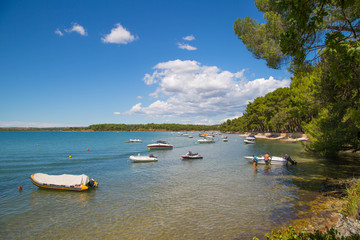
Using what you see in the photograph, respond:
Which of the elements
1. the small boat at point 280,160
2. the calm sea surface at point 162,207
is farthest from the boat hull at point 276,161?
the calm sea surface at point 162,207

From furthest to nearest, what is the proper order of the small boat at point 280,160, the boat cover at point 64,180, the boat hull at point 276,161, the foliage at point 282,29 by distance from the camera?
the boat hull at point 276,161
the small boat at point 280,160
the boat cover at point 64,180
the foliage at point 282,29

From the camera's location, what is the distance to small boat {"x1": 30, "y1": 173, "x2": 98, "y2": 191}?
59.1 ft

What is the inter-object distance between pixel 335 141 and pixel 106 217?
71.1ft

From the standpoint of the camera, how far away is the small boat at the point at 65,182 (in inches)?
709

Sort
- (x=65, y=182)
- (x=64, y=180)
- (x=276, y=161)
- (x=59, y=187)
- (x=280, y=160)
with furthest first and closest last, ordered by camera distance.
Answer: (x=276, y=161), (x=280, y=160), (x=64, y=180), (x=65, y=182), (x=59, y=187)

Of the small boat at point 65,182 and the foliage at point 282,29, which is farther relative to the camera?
the small boat at point 65,182

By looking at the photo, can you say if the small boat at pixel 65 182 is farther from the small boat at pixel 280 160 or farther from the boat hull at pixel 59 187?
the small boat at pixel 280 160

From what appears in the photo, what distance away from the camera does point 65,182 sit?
18.4 m

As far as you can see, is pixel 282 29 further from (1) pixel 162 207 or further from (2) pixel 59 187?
(2) pixel 59 187

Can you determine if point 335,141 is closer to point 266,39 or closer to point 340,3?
point 266,39

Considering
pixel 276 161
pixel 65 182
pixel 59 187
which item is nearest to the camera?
pixel 59 187

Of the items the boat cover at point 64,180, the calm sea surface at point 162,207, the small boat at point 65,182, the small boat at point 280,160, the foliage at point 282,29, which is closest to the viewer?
the foliage at point 282,29

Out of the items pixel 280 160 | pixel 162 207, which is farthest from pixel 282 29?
pixel 280 160

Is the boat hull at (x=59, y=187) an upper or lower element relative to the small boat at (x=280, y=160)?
lower
